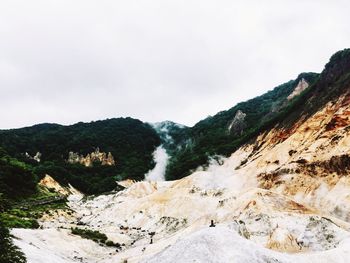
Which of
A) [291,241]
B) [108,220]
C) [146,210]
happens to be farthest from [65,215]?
[291,241]

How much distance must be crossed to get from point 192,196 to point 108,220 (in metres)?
10.7

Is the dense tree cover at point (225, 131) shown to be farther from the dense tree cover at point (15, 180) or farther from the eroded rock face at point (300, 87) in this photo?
the dense tree cover at point (15, 180)

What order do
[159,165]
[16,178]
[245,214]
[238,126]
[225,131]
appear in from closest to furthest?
[245,214] < [16,178] < [238,126] < [159,165] < [225,131]

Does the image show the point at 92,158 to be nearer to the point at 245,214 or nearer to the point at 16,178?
the point at 16,178

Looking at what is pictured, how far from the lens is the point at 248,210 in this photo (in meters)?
37.5

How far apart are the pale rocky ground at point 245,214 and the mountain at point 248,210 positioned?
0.09 metres

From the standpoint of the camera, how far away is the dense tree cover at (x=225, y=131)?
10020cm

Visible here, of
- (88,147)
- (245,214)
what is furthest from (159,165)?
(245,214)

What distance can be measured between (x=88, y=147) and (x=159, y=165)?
20435 mm

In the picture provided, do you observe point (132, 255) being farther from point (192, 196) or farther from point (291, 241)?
point (192, 196)

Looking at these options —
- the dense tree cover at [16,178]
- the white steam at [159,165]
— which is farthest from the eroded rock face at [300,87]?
the dense tree cover at [16,178]

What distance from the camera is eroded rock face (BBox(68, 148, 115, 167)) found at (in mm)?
133000

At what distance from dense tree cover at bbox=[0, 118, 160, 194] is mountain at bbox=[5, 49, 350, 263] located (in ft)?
49.1

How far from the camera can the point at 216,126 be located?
153 metres
